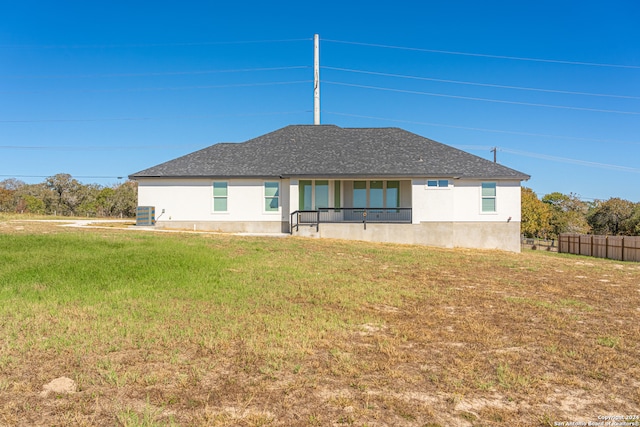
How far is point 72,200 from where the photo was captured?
61.8 metres

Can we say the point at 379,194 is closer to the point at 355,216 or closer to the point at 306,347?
the point at 355,216

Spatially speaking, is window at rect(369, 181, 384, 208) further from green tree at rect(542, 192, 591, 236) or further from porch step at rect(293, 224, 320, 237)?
green tree at rect(542, 192, 591, 236)

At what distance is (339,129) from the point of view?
29.0 meters

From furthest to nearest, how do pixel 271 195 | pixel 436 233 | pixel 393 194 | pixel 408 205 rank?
1. pixel 393 194
2. pixel 408 205
3. pixel 271 195
4. pixel 436 233

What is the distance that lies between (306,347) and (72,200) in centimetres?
6718

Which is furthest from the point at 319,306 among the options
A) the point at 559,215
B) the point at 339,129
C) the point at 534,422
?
the point at 559,215

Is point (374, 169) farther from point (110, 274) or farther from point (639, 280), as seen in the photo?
point (110, 274)

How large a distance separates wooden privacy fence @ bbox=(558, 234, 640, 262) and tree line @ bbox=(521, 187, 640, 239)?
15.0 metres

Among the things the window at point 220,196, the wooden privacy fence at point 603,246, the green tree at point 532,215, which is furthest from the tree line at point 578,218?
the window at point 220,196

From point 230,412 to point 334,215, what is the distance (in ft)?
66.1

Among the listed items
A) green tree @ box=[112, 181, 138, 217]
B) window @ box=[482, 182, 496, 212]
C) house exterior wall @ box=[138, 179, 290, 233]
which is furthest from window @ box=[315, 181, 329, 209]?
green tree @ box=[112, 181, 138, 217]

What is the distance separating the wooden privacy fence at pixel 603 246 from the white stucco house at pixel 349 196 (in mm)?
10607

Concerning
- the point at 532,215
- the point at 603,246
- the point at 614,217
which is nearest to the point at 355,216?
the point at 603,246

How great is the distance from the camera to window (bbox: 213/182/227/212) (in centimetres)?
2378
